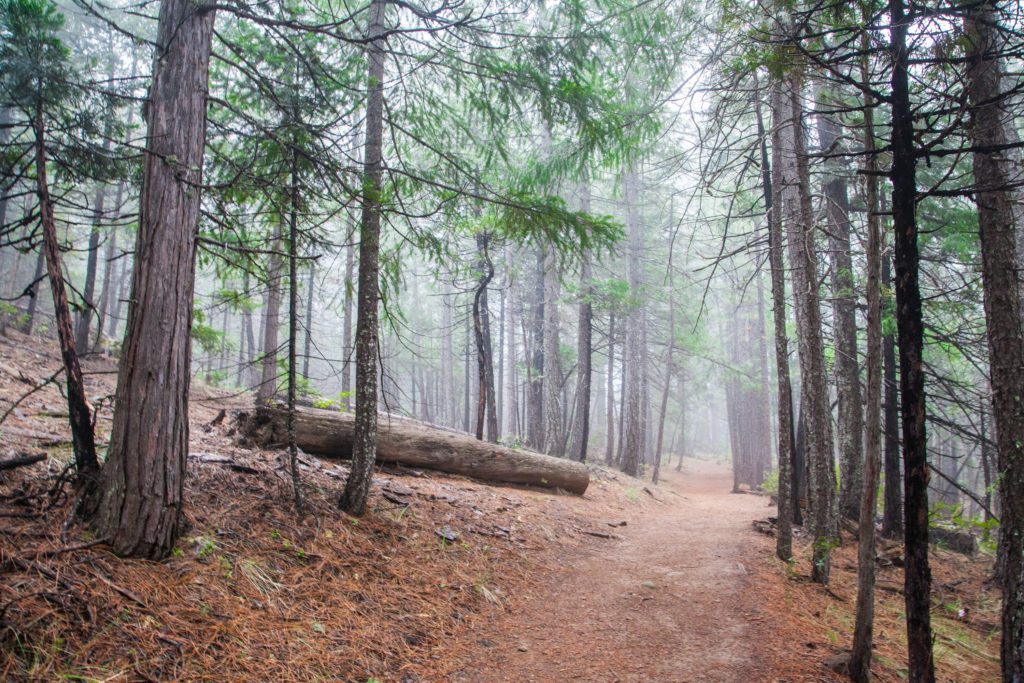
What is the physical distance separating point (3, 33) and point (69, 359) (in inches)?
141

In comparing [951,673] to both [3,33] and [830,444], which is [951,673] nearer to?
[830,444]

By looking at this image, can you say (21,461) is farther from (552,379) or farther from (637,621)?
(552,379)

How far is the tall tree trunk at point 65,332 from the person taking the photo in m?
3.93

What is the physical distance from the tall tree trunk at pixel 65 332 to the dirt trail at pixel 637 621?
11.5ft

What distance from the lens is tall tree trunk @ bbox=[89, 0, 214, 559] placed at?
4.08 metres

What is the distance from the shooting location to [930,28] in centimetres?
423

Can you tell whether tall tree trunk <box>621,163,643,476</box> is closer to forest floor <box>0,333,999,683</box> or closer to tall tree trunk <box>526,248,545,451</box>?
tall tree trunk <box>526,248,545,451</box>

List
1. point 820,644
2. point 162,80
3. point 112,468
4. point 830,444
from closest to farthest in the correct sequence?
1. point 112,468
2. point 162,80
3. point 820,644
4. point 830,444

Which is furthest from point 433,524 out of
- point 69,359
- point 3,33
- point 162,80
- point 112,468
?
point 3,33

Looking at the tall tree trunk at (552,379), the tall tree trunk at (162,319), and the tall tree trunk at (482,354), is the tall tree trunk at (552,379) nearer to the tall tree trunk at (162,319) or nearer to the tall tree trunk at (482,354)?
the tall tree trunk at (482,354)

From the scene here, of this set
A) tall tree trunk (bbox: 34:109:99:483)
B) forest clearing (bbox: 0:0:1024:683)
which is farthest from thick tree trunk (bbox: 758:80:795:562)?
tall tree trunk (bbox: 34:109:99:483)

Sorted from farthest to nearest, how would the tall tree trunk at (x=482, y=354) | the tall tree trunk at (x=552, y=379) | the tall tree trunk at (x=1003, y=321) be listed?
1. the tall tree trunk at (x=552, y=379)
2. the tall tree trunk at (x=482, y=354)
3. the tall tree trunk at (x=1003, y=321)

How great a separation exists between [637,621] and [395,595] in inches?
97.6

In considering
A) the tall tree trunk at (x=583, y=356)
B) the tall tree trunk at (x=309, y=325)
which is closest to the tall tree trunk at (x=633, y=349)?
the tall tree trunk at (x=583, y=356)
